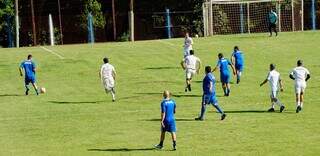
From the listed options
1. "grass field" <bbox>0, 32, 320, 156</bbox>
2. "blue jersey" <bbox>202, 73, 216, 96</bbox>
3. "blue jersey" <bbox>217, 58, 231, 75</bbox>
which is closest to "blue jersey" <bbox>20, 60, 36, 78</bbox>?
"grass field" <bbox>0, 32, 320, 156</bbox>

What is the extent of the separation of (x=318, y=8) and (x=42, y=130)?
160ft

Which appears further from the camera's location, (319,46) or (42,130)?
(319,46)

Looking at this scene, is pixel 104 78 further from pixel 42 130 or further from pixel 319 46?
pixel 319 46

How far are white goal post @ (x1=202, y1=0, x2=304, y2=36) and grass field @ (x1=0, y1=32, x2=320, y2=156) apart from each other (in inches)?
404

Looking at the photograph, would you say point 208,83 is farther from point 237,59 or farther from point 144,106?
point 237,59

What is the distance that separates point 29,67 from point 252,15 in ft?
114

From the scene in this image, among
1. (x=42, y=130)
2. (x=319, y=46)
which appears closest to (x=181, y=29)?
(x=319, y=46)

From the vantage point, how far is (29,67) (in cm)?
3822

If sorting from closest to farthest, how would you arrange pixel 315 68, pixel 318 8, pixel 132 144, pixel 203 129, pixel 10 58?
pixel 132 144, pixel 203 129, pixel 315 68, pixel 10 58, pixel 318 8

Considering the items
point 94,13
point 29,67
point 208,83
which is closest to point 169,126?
point 208,83

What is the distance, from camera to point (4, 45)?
68312 mm

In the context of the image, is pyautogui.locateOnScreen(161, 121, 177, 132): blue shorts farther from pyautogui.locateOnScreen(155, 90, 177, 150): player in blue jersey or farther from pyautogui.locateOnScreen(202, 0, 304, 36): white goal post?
pyautogui.locateOnScreen(202, 0, 304, 36): white goal post

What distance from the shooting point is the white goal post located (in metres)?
67.2

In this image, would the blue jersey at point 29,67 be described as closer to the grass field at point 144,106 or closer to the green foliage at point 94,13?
the grass field at point 144,106
